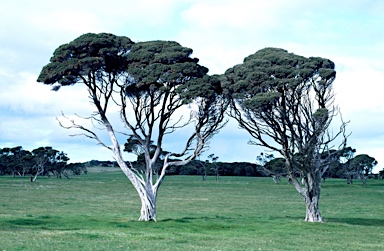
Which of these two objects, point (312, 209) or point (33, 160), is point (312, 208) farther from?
point (33, 160)

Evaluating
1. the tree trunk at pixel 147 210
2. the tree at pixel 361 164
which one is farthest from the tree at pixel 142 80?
the tree at pixel 361 164

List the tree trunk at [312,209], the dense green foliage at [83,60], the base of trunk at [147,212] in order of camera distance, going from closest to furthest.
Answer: the dense green foliage at [83,60] → the base of trunk at [147,212] → the tree trunk at [312,209]

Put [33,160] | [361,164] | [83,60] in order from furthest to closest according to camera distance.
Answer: [33,160] → [361,164] → [83,60]

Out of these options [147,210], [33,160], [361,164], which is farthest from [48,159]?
[147,210]

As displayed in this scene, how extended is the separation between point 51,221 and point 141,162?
10749 centimetres

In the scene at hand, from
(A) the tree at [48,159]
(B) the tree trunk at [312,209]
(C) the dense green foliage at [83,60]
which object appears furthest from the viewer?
(A) the tree at [48,159]

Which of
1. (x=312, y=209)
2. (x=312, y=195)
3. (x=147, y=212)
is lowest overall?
(x=147, y=212)

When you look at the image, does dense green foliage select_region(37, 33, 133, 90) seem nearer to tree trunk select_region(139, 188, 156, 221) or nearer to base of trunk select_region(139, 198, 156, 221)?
tree trunk select_region(139, 188, 156, 221)

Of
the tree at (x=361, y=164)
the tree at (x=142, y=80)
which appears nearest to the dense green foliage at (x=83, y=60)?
the tree at (x=142, y=80)

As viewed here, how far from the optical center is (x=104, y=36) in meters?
36.0

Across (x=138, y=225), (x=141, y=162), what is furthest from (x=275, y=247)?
(x=141, y=162)

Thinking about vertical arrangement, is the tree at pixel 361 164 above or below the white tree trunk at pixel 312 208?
above

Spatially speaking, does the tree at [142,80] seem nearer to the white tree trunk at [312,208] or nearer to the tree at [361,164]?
the white tree trunk at [312,208]

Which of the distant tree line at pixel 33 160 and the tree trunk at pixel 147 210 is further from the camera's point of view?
the distant tree line at pixel 33 160
